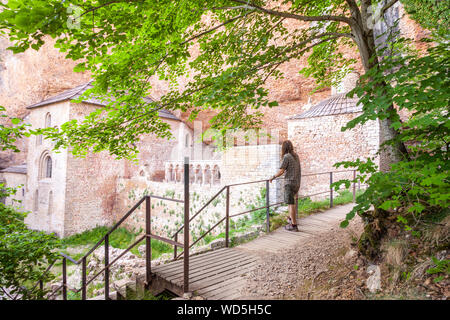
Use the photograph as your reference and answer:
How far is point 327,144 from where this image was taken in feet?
32.6

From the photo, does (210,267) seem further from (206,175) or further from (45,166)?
(45,166)

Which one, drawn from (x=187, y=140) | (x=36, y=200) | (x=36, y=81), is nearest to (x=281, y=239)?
(x=187, y=140)

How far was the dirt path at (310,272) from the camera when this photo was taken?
2.62 m

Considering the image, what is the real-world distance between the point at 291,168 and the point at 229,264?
2.14 m

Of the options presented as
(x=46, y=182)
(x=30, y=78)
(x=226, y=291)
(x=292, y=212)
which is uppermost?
(x=30, y=78)

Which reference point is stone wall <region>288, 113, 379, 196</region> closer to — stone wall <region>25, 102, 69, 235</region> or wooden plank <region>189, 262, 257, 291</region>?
Answer: wooden plank <region>189, 262, 257, 291</region>

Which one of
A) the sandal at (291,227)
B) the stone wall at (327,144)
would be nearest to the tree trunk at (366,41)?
the sandal at (291,227)

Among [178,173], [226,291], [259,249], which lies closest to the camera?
[226,291]

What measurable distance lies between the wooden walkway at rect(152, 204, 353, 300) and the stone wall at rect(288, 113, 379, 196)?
4857 mm

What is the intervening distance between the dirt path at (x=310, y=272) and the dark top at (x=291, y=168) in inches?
44.7

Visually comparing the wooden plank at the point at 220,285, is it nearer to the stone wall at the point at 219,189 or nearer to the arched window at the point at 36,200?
the stone wall at the point at 219,189

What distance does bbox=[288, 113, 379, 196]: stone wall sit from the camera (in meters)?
9.09
